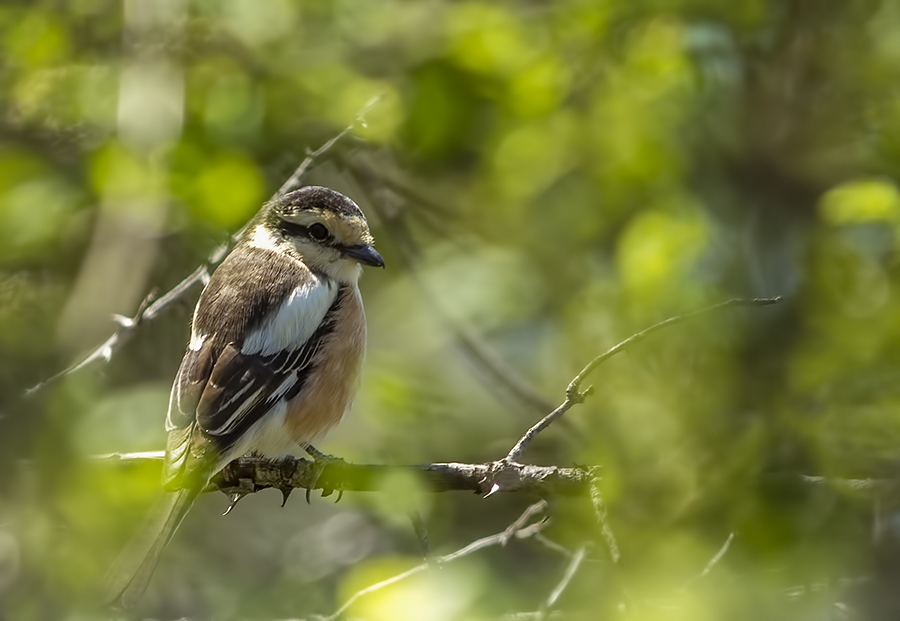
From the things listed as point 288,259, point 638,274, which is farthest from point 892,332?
point 288,259

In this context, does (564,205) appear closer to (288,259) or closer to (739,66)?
(739,66)

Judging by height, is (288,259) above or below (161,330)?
above

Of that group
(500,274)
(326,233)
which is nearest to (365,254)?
(326,233)

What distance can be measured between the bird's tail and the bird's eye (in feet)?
4.89

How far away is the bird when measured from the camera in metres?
4.19

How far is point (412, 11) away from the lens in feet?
21.4

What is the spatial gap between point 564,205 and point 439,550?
224 cm

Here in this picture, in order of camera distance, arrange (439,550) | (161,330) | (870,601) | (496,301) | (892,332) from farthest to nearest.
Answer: (161,330) < (496,301) < (439,550) < (892,332) < (870,601)

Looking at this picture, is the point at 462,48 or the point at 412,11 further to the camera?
the point at 412,11

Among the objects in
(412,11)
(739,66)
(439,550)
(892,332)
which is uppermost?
(412,11)

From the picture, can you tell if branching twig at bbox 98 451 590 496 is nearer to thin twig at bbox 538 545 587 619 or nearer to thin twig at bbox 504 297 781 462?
thin twig at bbox 504 297 781 462

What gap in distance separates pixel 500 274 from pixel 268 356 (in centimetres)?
216

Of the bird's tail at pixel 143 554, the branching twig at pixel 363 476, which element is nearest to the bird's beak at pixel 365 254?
the branching twig at pixel 363 476

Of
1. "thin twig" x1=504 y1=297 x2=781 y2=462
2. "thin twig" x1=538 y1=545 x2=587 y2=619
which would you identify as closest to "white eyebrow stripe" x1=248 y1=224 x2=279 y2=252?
"thin twig" x1=538 y1=545 x2=587 y2=619
